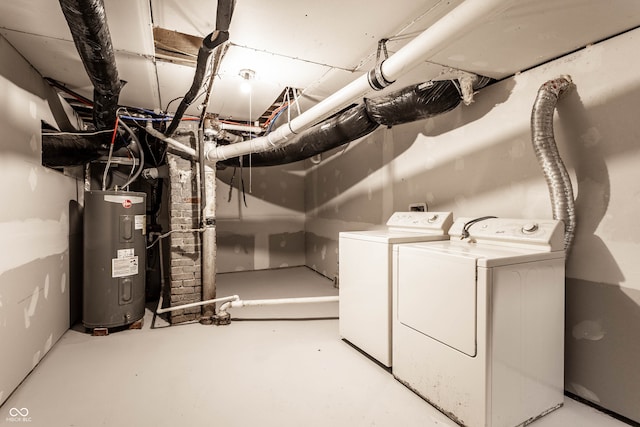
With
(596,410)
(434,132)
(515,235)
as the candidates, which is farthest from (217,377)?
(434,132)

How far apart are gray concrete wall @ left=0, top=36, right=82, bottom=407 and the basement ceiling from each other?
28 centimetres

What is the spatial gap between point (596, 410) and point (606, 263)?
0.79m

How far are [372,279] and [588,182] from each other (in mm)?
1370

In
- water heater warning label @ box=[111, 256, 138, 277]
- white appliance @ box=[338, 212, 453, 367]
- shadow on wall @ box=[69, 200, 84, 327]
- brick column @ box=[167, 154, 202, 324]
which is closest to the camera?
white appliance @ box=[338, 212, 453, 367]

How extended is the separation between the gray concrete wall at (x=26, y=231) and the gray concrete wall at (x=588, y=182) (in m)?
2.96

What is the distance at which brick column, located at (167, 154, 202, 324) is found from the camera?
2.87 meters

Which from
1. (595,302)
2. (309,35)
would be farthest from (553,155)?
(309,35)

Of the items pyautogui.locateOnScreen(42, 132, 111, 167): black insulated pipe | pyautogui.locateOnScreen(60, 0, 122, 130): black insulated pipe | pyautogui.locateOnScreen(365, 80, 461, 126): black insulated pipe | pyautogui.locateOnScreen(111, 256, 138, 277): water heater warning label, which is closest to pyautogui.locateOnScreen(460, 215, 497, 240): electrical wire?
pyautogui.locateOnScreen(365, 80, 461, 126): black insulated pipe

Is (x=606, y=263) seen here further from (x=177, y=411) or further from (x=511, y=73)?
(x=177, y=411)

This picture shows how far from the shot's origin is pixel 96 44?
4.72ft

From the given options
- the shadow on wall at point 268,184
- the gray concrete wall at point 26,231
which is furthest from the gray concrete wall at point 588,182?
the shadow on wall at point 268,184

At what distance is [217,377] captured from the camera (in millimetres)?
1946

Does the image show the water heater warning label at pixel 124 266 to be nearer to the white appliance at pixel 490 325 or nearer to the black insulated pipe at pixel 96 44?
the black insulated pipe at pixel 96 44

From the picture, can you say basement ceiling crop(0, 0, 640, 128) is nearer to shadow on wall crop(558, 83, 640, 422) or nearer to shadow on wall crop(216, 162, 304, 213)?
shadow on wall crop(558, 83, 640, 422)
